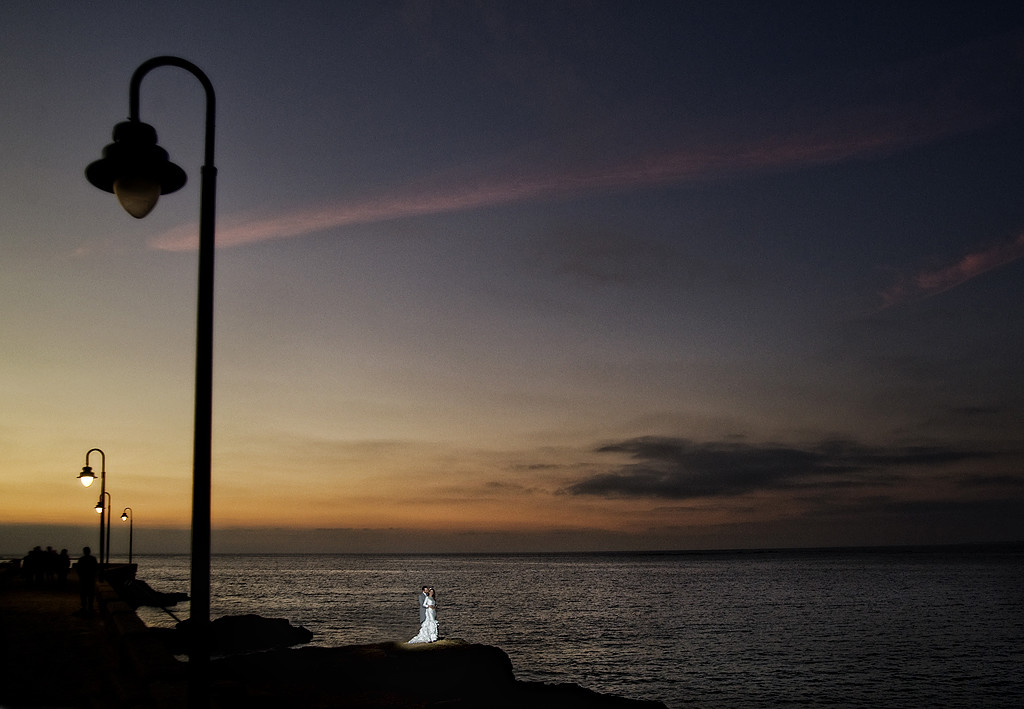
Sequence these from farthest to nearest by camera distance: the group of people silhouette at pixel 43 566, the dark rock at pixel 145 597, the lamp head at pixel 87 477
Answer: the dark rock at pixel 145 597 < the group of people silhouette at pixel 43 566 < the lamp head at pixel 87 477

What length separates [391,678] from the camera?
2295 centimetres

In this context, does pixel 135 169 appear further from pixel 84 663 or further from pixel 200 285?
pixel 84 663

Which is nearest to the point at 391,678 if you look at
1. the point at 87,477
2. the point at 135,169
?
the point at 87,477

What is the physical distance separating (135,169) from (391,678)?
1990 cm

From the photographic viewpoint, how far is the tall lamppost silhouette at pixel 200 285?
6.38m

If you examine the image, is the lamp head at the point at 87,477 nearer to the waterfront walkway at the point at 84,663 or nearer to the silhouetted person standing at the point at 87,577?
the silhouetted person standing at the point at 87,577

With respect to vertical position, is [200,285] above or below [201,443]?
above

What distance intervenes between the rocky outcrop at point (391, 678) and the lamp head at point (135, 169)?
→ 15.1 meters

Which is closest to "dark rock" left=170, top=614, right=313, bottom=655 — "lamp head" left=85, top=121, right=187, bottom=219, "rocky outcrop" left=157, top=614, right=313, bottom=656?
"rocky outcrop" left=157, top=614, right=313, bottom=656

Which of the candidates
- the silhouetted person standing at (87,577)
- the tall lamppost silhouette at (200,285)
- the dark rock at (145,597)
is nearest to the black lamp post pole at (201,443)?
the tall lamppost silhouette at (200,285)

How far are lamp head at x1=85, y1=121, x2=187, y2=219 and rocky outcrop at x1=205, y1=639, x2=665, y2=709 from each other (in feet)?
49.4

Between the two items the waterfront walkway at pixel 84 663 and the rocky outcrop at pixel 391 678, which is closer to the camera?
the waterfront walkway at pixel 84 663

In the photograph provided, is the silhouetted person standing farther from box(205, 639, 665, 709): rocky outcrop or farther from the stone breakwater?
box(205, 639, 665, 709): rocky outcrop

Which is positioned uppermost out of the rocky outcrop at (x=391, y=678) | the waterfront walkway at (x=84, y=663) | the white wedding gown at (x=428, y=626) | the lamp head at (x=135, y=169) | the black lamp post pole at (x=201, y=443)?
the lamp head at (x=135, y=169)
